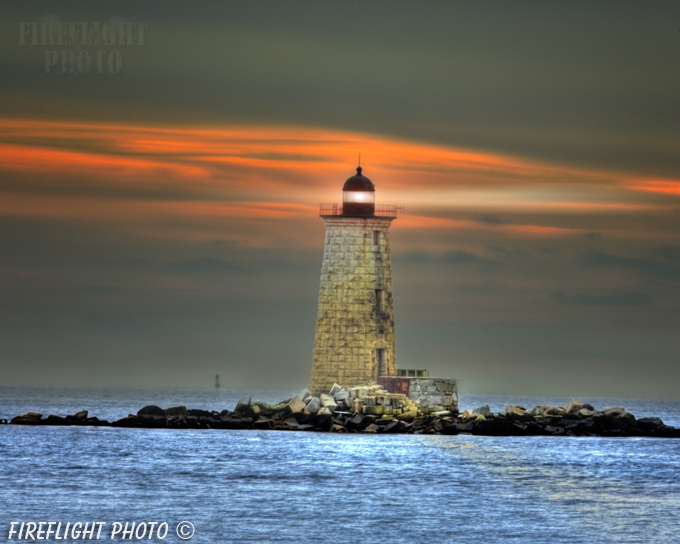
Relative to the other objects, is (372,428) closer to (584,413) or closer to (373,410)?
(373,410)

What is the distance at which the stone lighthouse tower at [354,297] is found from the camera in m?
44.1

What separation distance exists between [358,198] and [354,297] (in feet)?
11.7

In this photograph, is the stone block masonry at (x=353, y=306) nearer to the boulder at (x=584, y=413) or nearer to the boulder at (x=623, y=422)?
the boulder at (x=584, y=413)

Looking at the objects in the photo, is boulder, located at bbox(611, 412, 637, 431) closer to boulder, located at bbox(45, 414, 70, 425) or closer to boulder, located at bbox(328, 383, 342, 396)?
boulder, located at bbox(328, 383, 342, 396)

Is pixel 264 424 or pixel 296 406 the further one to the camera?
pixel 264 424

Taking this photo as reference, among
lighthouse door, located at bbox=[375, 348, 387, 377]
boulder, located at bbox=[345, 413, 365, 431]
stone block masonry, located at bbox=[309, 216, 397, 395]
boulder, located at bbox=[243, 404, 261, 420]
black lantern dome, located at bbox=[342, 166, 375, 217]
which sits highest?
black lantern dome, located at bbox=[342, 166, 375, 217]

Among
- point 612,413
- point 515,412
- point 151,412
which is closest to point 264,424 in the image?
point 151,412

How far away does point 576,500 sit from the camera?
30250mm

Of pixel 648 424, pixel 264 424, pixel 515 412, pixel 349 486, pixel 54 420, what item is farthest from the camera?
pixel 54 420

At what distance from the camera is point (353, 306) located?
145 ft

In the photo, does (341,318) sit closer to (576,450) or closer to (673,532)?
(576,450)

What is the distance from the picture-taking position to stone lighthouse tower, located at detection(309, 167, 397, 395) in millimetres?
44125

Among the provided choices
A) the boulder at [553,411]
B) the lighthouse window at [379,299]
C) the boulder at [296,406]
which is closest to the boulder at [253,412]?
the boulder at [296,406]

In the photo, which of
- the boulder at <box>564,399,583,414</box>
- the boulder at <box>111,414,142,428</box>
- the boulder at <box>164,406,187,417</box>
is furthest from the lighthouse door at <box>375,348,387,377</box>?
the boulder at <box>111,414,142,428</box>
